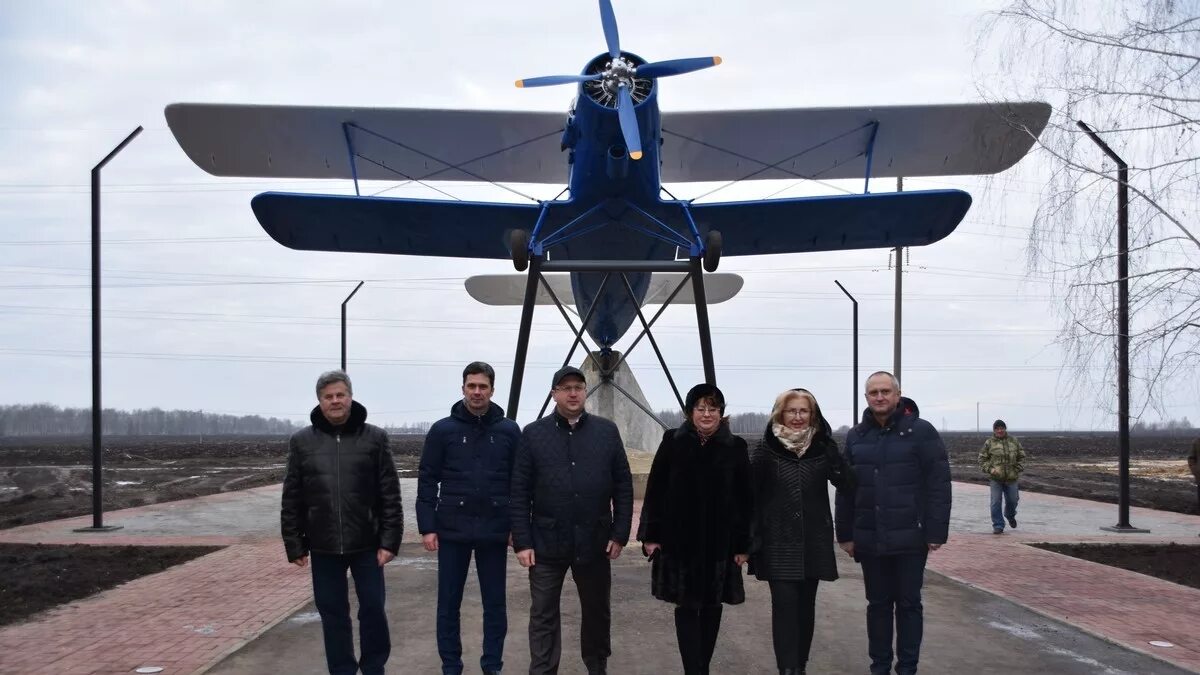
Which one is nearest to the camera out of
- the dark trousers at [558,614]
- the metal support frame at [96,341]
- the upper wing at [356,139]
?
the dark trousers at [558,614]

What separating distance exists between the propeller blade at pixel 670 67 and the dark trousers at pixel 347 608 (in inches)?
210

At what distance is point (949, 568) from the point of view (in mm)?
9102

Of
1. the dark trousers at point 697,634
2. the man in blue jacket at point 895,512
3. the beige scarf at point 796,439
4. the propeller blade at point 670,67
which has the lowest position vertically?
the dark trousers at point 697,634

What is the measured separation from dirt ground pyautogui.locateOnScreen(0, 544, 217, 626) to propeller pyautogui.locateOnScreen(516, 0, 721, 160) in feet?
20.0

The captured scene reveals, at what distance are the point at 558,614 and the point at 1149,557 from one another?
8198 mm

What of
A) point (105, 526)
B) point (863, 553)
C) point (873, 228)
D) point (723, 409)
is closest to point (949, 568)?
point (873, 228)

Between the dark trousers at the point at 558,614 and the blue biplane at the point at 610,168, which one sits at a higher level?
the blue biplane at the point at 610,168

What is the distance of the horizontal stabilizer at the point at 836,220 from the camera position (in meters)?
9.57

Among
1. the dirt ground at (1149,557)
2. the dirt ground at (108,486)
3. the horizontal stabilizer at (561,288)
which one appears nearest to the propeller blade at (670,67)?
the dirt ground at (1149,557)

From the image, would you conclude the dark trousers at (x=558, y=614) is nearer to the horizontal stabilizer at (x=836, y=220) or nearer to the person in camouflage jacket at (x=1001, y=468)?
the horizontal stabilizer at (x=836, y=220)

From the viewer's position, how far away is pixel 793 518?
464 cm

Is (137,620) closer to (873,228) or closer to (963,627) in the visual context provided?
(963,627)

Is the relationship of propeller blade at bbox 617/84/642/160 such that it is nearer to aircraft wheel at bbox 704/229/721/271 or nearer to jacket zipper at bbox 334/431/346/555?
aircraft wheel at bbox 704/229/721/271

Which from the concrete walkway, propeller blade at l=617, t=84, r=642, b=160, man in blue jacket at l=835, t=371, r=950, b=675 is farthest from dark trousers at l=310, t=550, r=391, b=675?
propeller blade at l=617, t=84, r=642, b=160
